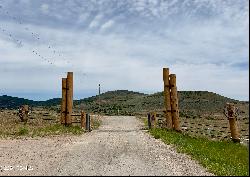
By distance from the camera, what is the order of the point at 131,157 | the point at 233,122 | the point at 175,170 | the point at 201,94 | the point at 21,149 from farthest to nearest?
the point at 201,94 < the point at 233,122 < the point at 21,149 < the point at 131,157 < the point at 175,170

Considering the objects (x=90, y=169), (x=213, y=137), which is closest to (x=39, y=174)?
(x=90, y=169)

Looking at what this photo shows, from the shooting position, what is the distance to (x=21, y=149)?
708 inches

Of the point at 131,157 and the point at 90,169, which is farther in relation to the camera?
the point at 131,157

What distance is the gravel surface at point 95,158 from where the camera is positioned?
1223 cm

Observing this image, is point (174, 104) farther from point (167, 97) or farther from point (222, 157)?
point (222, 157)

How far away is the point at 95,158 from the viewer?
1459 cm

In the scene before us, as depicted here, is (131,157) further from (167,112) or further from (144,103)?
(144,103)

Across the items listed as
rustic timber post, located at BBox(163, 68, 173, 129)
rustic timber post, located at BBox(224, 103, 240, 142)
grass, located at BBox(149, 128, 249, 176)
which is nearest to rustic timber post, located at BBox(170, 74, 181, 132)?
rustic timber post, located at BBox(163, 68, 173, 129)

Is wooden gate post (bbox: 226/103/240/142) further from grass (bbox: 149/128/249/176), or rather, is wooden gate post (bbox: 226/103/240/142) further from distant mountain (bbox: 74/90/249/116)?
distant mountain (bbox: 74/90/249/116)

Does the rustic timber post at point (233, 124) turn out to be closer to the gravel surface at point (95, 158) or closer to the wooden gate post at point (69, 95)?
the gravel surface at point (95, 158)

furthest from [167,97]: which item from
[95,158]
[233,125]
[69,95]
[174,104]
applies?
[95,158]

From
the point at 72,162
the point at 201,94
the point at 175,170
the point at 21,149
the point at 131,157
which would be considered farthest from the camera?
the point at 201,94

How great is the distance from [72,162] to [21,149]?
4933 millimetres

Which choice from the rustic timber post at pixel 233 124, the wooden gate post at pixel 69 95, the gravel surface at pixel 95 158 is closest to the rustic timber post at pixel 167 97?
the rustic timber post at pixel 233 124
